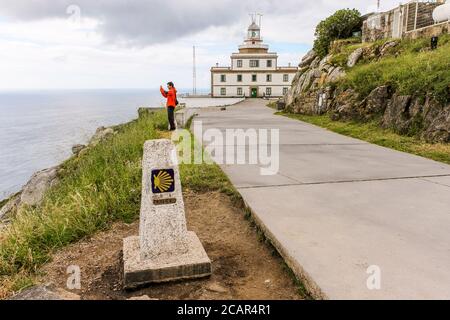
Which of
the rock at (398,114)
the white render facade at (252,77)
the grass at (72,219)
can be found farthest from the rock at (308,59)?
the grass at (72,219)

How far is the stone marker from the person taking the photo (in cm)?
368

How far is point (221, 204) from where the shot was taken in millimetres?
5926

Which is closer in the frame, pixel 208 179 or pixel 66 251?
pixel 66 251

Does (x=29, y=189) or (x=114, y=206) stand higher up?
(x=114, y=206)

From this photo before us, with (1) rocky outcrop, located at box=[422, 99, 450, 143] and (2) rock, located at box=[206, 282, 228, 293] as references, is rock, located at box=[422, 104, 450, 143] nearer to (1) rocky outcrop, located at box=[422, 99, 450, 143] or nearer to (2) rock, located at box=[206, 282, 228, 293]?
(1) rocky outcrop, located at box=[422, 99, 450, 143]

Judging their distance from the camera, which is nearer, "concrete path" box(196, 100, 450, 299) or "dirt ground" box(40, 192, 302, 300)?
"concrete path" box(196, 100, 450, 299)

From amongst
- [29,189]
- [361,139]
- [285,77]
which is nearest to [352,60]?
[361,139]

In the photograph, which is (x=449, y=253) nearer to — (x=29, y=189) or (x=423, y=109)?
(x=423, y=109)

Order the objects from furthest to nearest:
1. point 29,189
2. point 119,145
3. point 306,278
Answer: point 29,189
point 119,145
point 306,278

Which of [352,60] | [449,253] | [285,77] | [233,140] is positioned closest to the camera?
[449,253]

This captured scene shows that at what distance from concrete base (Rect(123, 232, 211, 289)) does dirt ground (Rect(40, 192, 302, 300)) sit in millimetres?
69

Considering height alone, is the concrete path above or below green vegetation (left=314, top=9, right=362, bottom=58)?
below

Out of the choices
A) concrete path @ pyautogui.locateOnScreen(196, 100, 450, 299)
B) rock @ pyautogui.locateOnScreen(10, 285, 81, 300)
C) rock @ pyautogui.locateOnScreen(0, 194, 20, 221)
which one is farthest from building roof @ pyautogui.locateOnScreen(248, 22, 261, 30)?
rock @ pyautogui.locateOnScreen(10, 285, 81, 300)

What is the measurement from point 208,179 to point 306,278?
12.8ft
